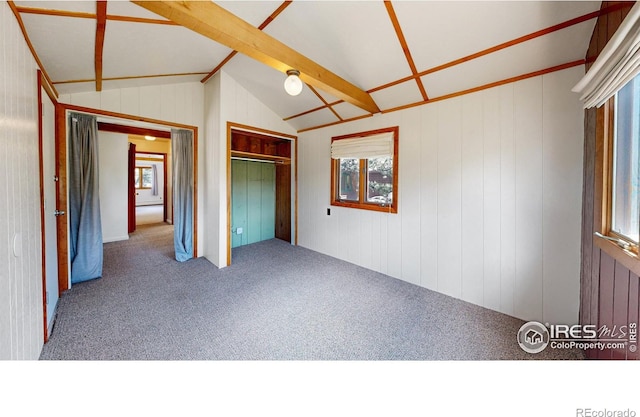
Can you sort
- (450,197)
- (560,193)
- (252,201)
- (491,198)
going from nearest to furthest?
(560,193)
(491,198)
(450,197)
(252,201)

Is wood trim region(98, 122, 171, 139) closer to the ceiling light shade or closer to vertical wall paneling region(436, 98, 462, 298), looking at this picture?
the ceiling light shade

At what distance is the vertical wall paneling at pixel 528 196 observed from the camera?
2053 millimetres

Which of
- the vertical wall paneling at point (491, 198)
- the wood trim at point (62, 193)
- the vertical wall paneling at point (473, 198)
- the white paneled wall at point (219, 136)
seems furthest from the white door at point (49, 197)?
the vertical wall paneling at point (491, 198)

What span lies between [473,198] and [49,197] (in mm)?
4203

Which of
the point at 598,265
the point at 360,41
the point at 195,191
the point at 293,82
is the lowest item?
the point at 598,265

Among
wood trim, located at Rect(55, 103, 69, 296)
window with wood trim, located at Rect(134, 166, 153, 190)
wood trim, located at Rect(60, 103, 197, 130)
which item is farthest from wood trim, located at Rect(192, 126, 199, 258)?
window with wood trim, located at Rect(134, 166, 153, 190)

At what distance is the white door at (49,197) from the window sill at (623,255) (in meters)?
3.90

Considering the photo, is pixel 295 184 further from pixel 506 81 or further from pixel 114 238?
pixel 114 238

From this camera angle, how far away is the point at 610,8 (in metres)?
1.38

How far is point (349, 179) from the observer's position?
374 centimetres

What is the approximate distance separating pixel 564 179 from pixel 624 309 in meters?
1.17

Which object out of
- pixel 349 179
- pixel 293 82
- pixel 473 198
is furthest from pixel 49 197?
pixel 473 198
